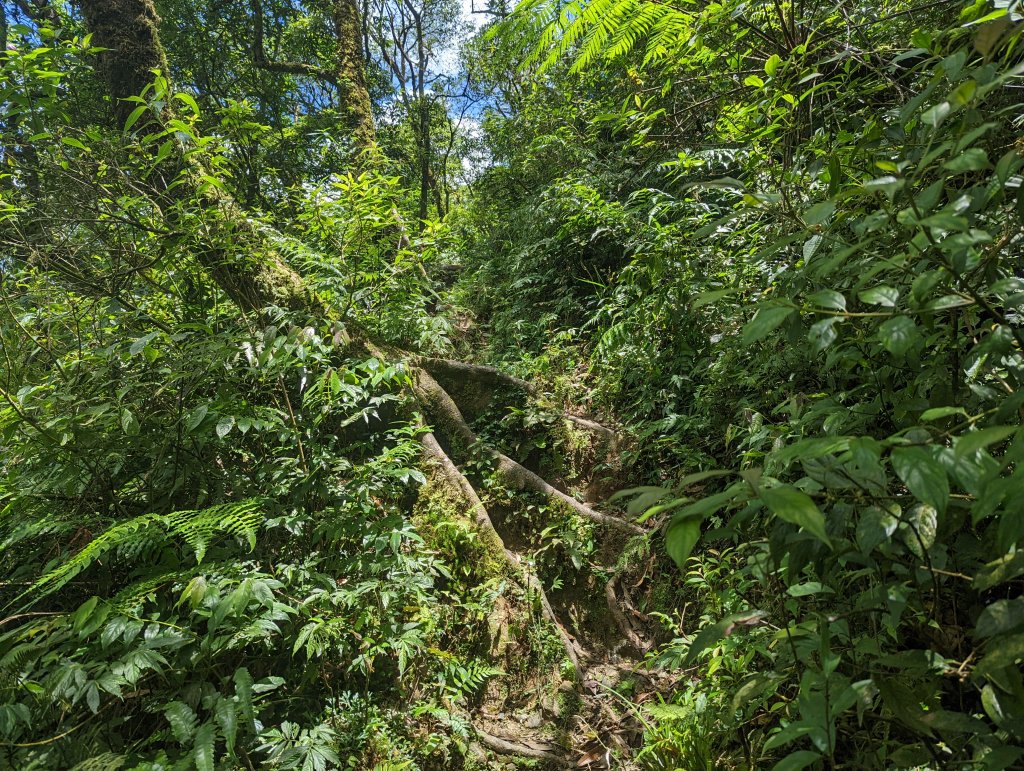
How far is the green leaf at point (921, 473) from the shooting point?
908 millimetres

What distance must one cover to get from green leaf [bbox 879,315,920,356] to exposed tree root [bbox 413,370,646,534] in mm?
2909

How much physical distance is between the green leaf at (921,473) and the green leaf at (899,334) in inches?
12.0

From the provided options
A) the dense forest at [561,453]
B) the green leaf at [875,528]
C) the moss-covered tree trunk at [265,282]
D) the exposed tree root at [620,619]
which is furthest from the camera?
the exposed tree root at [620,619]

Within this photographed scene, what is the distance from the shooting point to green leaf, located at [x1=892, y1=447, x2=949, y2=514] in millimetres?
908

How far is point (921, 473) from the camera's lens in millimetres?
932

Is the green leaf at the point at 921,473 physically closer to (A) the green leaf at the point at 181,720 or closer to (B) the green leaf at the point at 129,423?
(A) the green leaf at the point at 181,720

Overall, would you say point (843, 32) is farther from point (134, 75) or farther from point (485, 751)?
point (134, 75)

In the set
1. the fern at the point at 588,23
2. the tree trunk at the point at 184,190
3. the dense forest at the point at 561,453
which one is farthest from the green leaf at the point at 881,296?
the tree trunk at the point at 184,190

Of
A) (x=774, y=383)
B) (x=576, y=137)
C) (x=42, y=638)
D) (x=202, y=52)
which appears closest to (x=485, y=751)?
(x=42, y=638)

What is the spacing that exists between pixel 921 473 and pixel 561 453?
375cm

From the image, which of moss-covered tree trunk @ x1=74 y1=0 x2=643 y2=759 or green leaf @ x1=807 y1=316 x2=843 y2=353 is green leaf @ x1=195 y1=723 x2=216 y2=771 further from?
green leaf @ x1=807 y1=316 x2=843 y2=353

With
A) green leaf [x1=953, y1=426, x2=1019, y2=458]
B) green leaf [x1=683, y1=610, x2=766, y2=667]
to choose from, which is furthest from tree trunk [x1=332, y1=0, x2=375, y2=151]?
green leaf [x1=953, y1=426, x2=1019, y2=458]

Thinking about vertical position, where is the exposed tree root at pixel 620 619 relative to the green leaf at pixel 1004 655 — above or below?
below

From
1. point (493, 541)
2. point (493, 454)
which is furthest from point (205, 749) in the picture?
point (493, 454)
